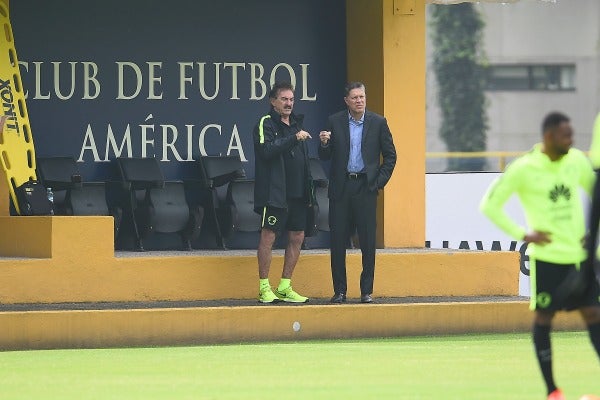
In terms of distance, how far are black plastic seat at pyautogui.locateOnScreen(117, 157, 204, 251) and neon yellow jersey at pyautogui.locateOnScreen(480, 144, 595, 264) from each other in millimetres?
7978

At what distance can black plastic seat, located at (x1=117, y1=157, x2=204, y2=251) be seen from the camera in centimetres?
1967

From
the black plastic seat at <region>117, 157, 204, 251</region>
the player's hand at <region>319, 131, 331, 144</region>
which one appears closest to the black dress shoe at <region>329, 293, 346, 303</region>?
the player's hand at <region>319, 131, 331, 144</region>

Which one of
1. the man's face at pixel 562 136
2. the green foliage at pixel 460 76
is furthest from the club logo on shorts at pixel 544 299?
the green foliage at pixel 460 76

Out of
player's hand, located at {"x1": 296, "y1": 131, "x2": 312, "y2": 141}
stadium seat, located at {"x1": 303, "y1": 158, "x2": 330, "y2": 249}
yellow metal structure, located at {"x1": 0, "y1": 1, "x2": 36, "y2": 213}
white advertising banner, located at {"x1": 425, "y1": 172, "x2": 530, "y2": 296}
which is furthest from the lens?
white advertising banner, located at {"x1": 425, "y1": 172, "x2": 530, "y2": 296}

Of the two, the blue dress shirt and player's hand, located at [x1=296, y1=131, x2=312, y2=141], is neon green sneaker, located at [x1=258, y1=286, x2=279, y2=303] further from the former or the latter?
player's hand, located at [x1=296, y1=131, x2=312, y2=141]

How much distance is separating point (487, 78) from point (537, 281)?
48.2m

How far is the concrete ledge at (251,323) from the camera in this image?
16.5m

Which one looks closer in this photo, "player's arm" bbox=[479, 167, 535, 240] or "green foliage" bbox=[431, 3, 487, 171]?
"player's arm" bbox=[479, 167, 535, 240]

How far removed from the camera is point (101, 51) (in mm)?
20266

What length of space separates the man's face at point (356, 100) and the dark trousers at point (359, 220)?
593mm

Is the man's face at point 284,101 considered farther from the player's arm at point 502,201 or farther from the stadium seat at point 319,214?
the player's arm at point 502,201

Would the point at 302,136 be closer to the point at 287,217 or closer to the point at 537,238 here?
the point at 287,217

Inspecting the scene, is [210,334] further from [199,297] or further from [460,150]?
[460,150]

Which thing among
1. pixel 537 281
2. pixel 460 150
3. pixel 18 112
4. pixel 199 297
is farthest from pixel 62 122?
pixel 460 150
